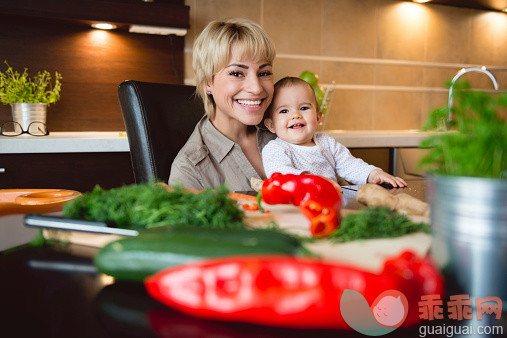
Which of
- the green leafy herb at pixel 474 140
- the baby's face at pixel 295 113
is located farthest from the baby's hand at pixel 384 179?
the green leafy herb at pixel 474 140

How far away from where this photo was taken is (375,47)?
3256 millimetres

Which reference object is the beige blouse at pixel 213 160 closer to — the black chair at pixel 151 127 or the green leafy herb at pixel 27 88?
the black chair at pixel 151 127

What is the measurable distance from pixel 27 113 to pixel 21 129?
0.11 metres

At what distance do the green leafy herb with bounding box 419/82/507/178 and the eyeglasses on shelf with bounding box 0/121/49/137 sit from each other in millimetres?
2168

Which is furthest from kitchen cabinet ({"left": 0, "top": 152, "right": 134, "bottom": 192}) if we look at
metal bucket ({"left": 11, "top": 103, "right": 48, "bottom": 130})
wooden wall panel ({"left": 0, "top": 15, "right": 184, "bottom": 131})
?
wooden wall panel ({"left": 0, "top": 15, "right": 184, "bottom": 131})

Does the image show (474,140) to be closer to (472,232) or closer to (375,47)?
(472,232)

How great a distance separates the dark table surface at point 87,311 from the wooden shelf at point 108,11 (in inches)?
79.6

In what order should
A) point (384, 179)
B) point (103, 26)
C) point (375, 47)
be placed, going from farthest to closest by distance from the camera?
point (375, 47), point (103, 26), point (384, 179)

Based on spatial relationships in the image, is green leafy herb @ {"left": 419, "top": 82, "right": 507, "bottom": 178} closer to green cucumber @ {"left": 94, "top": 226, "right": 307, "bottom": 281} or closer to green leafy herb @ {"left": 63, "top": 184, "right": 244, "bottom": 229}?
green cucumber @ {"left": 94, "top": 226, "right": 307, "bottom": 281}

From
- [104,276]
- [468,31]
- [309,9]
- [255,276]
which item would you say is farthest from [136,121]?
[468,31]

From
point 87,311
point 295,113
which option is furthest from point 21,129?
point 87,311

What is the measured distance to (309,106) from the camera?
165cm

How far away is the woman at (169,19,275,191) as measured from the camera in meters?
1.57

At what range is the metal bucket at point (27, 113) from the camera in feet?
7.52
